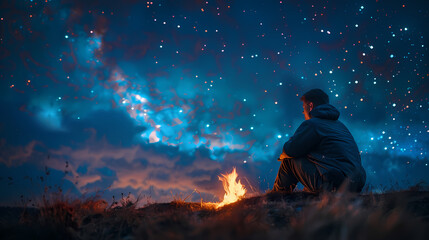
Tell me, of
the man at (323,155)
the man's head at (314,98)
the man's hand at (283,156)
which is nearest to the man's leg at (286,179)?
the man at (323,155)

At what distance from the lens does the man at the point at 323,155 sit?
13.6 ft

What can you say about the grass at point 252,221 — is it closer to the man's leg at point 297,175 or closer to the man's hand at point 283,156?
the man's leg at point 297,175

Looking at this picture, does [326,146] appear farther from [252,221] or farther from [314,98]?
[252,221]

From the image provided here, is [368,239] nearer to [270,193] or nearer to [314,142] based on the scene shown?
[314,142]

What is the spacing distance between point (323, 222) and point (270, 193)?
400cm

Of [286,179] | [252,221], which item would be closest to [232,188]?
[286,179]

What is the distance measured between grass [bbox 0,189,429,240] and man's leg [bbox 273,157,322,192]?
0.37 metres

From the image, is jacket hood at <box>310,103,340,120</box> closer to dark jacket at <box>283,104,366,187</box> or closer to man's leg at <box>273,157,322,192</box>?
dark jacket at <box>283,104,366,187</box>

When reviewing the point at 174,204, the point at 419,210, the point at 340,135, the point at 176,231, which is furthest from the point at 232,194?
the point at 176,231

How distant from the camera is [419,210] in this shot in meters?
2.55

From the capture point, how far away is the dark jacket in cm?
418

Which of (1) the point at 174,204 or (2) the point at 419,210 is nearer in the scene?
(2) the point at 419,210

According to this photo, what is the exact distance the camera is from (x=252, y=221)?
2010mm

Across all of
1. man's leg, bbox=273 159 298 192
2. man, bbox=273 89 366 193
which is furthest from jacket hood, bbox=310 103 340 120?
man's leg, bbox=273 159 298 192
